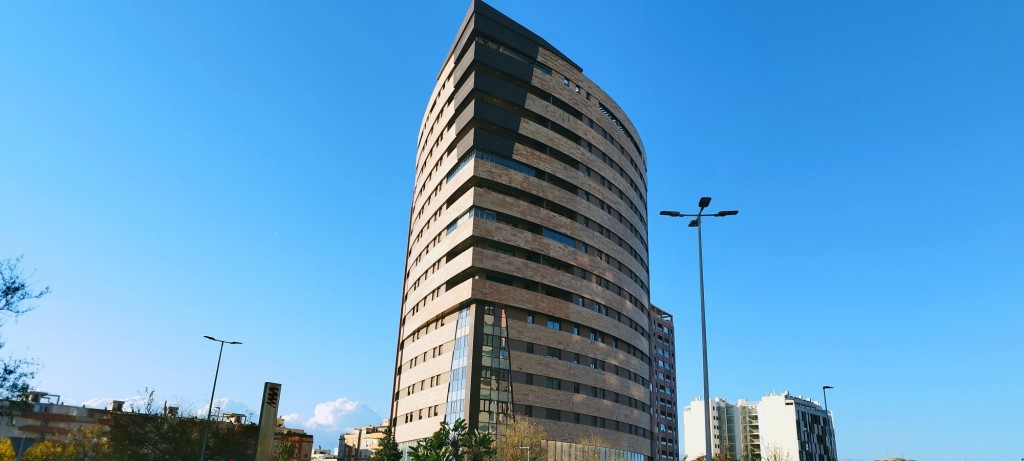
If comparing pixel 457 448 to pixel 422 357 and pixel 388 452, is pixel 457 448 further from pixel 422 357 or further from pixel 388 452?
pixel 422 357

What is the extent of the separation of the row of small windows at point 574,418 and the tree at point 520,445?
1152 centimetres

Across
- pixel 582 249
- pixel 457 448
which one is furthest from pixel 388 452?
pixel 582 249

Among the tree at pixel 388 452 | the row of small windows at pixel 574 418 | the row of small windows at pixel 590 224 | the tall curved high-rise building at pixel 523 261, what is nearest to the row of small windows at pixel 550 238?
the tall curved high-rise building at pixel 523 261

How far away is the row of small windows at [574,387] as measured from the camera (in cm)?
5966

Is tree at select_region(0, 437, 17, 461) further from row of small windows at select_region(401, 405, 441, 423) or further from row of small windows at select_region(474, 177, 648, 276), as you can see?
row of small windows at select_region(474, 177, 648, 276)

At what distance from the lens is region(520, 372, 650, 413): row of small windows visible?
59.7 meters

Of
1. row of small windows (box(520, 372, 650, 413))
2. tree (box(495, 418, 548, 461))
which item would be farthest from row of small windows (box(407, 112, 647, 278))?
tree (box(495, 418, 548, 461))

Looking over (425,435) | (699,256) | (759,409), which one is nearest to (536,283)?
(425,435)

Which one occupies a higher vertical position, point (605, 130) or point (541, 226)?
point (605, 130)

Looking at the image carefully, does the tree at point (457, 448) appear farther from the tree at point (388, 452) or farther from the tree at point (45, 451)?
the tree at point (45, 451)

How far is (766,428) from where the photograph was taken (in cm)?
14125

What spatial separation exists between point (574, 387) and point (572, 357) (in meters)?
2.73

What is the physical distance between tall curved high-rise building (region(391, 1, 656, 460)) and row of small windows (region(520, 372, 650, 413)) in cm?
16

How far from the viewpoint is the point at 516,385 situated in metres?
58.9
